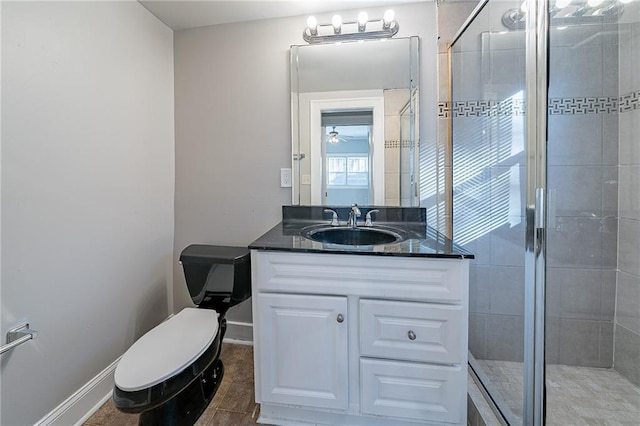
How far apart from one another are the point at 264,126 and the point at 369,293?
1210mm

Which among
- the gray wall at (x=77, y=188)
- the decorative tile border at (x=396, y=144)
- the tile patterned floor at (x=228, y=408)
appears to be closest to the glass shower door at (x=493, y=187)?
the decorative tile border at (x=396, y=144)

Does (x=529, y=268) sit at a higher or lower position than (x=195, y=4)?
lower

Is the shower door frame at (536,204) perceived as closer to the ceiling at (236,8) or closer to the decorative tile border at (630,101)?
the decorative tile border at (630,101)

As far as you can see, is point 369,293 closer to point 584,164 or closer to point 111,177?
point 584,164

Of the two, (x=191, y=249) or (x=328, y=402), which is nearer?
(x=328, y=402)

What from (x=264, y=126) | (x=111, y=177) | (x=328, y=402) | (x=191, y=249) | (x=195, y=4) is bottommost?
(x=328, y=402)

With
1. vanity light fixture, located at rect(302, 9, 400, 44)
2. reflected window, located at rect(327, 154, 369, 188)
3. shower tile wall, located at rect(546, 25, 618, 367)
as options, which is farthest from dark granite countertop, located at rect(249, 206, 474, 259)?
vanity light fixture, located at rect(302, 9, 400, 44)

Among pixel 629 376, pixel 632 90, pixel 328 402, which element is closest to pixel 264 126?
pixel 328 402

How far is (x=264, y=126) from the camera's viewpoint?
72.1 inches

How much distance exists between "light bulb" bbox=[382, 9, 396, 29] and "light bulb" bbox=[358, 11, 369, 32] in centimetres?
10

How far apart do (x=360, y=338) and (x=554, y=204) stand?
1075 millimetres

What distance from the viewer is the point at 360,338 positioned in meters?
1.21

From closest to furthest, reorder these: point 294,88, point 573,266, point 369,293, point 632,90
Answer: point 369,293 < point 632,90 < point 573,266 < point 294,88

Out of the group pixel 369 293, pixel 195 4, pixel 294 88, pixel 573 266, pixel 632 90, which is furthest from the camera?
→ pixel 294 88
